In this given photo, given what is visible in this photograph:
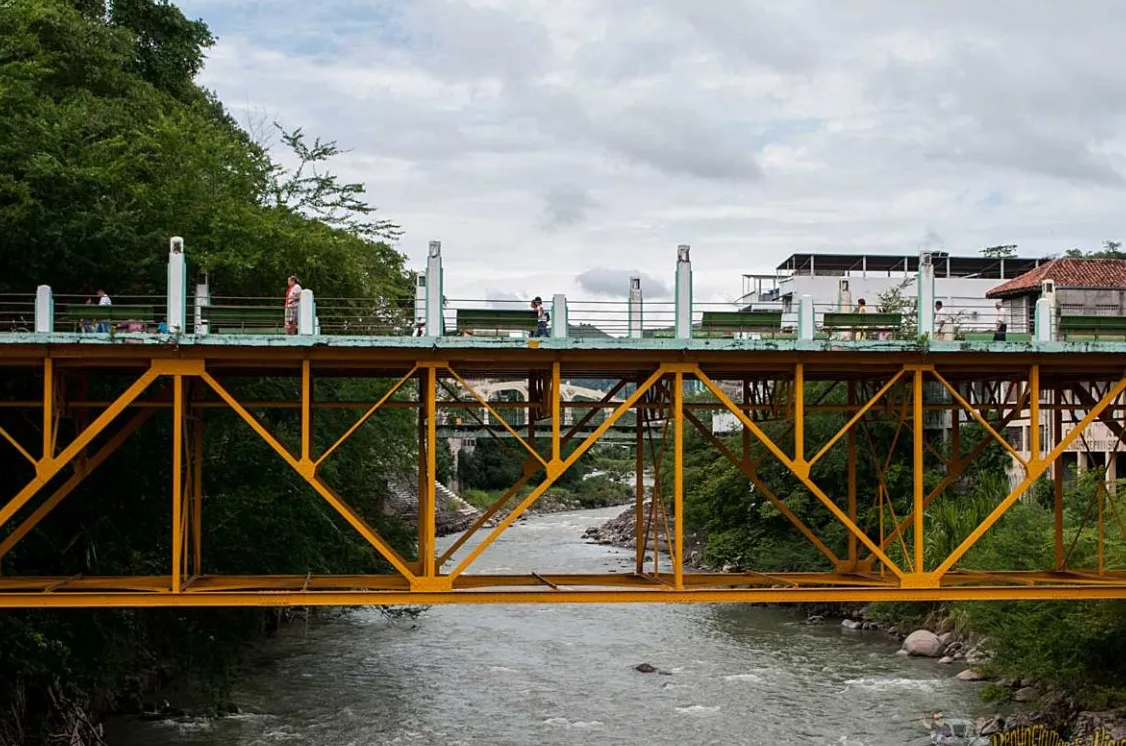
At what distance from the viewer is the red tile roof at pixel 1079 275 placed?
→ 189 ft

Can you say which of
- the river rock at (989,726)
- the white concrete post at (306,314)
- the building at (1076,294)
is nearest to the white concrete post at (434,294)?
the white concrete post at (306,314)

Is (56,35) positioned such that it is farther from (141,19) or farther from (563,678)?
(563,678)

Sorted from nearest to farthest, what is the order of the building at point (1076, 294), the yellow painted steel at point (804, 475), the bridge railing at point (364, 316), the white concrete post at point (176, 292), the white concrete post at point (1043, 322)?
1. the yellow painted steel at point (804, 475)
2. the white concrete post at point (176, 292)
3. the white concrete post at point (1043, 322)
4. the bridge railing at point (364, 316)
5. the building at point (1076, 294)

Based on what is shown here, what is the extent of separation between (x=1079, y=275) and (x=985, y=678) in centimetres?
3045

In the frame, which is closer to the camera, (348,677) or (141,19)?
(348,677)

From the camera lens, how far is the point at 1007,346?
1941 centimetres

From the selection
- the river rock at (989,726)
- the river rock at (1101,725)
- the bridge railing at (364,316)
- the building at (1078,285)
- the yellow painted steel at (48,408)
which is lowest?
the river rock at (989,726)

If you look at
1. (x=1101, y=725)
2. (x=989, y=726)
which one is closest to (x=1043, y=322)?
(x=1101, y=725)

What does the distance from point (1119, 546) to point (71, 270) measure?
22.9m

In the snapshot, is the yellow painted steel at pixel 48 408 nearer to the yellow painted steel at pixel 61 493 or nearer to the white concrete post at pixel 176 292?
the yellow painted steel at pixel 61 493

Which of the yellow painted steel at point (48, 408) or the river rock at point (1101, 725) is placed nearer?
the yellow painted steel at point (48, 408)

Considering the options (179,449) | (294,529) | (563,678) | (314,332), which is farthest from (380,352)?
(563,678)

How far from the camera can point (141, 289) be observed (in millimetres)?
28438

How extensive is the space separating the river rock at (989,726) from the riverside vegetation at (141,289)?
15.3m
